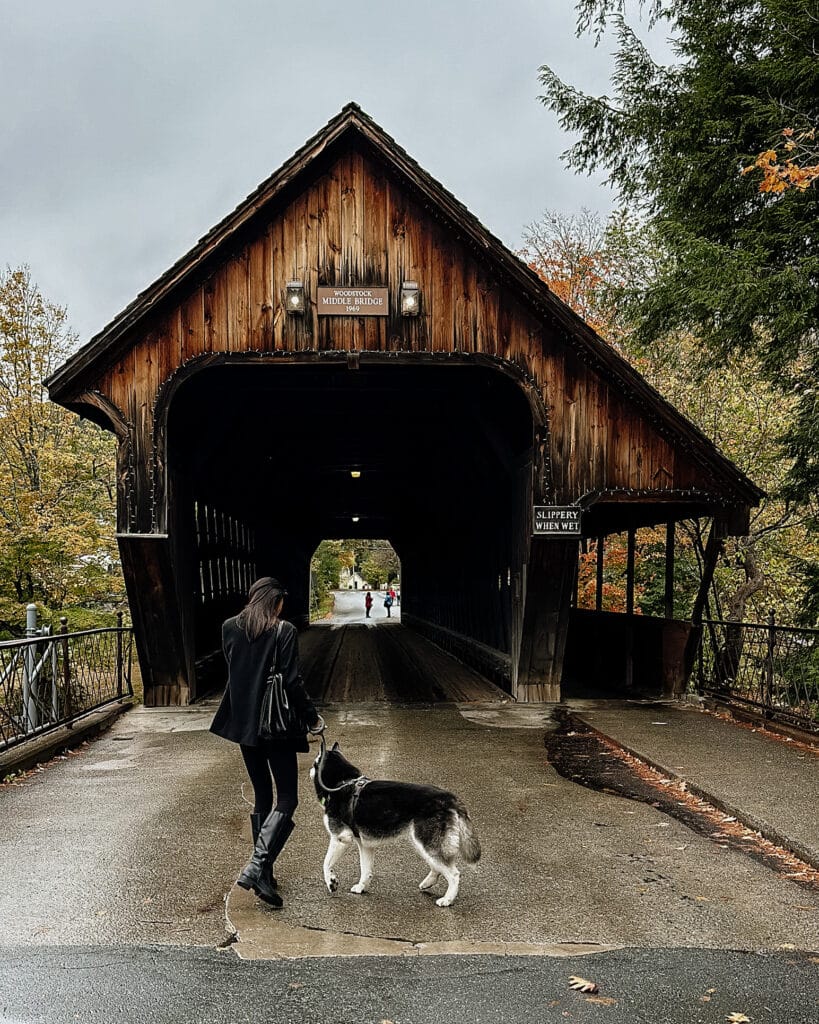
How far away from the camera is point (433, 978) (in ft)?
14.3

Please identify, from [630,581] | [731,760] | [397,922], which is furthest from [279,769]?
[630,581]

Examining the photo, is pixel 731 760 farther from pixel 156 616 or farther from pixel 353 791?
pixel 156 616

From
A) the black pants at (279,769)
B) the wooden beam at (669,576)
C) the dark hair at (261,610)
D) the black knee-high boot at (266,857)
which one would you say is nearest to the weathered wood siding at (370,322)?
the wooden beam at (669,576)

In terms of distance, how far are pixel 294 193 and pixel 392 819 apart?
31.5 ft

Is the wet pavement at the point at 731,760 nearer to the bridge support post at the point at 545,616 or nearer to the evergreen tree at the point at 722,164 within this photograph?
the bridge support post at the point at 545,616

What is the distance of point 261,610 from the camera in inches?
216

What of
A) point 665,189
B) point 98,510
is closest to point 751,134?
point 665,189

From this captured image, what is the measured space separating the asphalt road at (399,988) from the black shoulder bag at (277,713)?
113 cm

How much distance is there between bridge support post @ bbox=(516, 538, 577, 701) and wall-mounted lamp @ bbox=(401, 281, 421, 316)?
346cm

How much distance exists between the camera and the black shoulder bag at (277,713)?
17.3 ft

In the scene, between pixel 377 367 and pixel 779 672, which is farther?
pixel 377 367

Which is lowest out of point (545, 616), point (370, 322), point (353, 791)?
point (353, 791)

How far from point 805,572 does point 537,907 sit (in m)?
8.30

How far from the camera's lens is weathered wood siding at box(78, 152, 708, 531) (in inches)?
492
